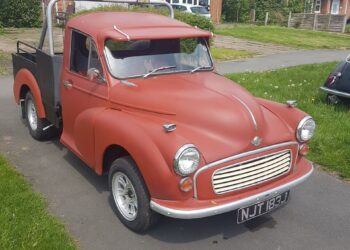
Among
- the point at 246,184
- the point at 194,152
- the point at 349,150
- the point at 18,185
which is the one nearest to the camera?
the point at 194,152

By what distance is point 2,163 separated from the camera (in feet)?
16.7

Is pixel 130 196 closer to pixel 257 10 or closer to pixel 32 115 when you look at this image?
pixel 32 115

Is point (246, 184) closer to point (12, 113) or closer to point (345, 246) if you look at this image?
point (345, 246)

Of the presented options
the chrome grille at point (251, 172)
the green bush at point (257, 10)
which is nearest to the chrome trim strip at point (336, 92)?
the chrome grille at point (251, 172)

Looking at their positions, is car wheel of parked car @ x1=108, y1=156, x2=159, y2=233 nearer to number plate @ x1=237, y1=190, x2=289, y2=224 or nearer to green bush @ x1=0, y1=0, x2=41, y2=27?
number plate @ x1=237, y1=190, x2=289, y2=224

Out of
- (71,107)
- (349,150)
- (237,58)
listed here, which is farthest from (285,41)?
(71,107)

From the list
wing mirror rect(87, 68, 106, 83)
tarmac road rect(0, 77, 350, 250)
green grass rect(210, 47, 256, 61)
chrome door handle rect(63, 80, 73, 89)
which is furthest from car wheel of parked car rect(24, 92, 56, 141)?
green grass rect(210, 47, 256, 61)

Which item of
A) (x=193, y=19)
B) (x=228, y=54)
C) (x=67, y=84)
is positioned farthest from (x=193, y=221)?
(x=193, y=19)

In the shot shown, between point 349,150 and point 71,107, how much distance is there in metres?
3.70

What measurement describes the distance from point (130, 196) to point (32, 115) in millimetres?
2847

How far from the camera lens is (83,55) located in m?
4.61

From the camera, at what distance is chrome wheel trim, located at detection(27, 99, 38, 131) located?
5981 millimetres

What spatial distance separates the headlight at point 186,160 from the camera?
3205 millimetres

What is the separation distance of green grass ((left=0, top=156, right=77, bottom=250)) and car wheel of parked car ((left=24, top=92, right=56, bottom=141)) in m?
1.31
